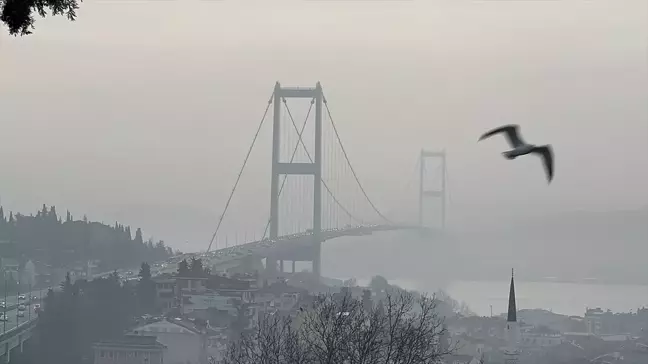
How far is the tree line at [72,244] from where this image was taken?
60.8 meters

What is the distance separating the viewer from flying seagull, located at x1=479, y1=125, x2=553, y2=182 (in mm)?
4250

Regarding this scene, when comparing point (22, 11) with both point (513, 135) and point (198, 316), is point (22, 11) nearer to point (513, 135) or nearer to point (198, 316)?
point (513, 135)

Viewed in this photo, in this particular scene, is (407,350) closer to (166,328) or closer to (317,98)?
(166,328)

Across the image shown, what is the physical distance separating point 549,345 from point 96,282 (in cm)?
1376

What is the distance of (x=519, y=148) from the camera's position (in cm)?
438

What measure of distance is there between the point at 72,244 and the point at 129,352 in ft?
97.2

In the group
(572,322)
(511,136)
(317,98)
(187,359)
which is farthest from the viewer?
(572,322)

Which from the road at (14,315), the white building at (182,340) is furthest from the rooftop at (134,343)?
the road at (14,315)

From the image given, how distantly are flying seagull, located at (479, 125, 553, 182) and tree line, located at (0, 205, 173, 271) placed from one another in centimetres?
5631

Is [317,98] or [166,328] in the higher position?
[317,98]

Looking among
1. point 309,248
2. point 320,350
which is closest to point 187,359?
point 309,248

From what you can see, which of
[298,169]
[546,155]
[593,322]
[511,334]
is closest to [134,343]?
[511,334]

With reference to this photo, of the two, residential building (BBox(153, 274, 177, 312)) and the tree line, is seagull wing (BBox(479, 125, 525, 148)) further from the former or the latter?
the tree line

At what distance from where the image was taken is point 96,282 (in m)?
40.2
